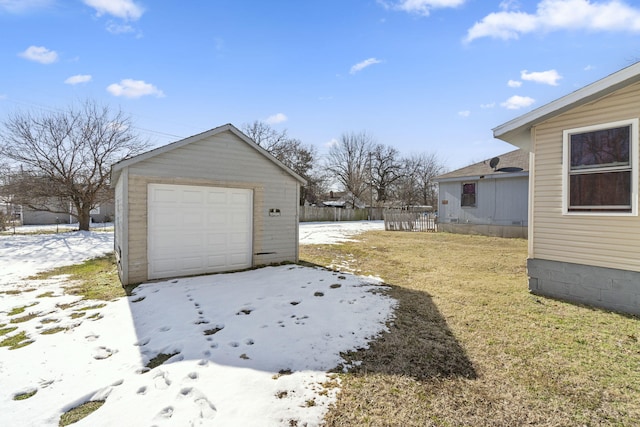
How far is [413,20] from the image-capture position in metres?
7.89

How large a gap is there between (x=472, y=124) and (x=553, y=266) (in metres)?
13.8

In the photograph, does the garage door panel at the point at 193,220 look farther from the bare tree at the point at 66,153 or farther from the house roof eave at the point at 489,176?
the house roof eave at the point at 489,176

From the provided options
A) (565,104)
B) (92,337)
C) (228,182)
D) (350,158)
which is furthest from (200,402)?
(350,158)

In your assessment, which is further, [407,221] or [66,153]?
[407,221]

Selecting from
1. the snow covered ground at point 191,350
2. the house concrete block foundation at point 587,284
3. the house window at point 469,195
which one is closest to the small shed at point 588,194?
the house concrete block foundation at point 587,284

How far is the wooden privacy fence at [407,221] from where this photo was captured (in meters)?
18.4

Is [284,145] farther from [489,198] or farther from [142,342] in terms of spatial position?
[142,342]

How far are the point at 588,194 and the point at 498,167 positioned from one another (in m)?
11.1

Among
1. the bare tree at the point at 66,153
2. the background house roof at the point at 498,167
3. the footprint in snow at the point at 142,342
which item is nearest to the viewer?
the footprint in snow at the point at 142,342

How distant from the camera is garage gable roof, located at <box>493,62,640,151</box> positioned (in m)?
4.27

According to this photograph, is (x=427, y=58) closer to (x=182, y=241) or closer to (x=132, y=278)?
(x=182, y=241)

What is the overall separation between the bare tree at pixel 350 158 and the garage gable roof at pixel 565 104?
107 ft

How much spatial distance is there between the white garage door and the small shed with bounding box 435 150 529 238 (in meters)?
12.5

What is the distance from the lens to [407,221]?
1869cm
